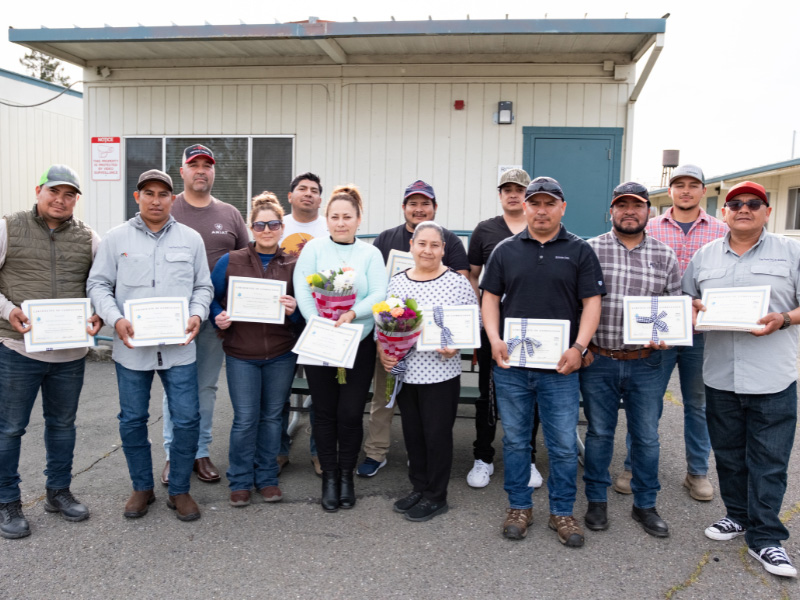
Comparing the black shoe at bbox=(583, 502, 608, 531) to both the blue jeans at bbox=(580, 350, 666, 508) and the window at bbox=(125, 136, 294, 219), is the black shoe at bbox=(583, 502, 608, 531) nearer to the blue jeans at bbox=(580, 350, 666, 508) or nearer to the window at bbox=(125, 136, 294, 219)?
the blue jeans at bbox=(580, 350, 666, 508)

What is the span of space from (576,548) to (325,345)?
1872mm

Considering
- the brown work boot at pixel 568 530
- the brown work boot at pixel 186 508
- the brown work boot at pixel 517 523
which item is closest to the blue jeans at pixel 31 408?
the brown work boot at pixel 186 508

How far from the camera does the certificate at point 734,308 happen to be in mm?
3354

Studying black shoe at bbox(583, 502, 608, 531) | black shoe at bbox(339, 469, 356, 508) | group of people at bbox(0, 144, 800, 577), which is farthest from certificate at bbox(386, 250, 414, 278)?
black shoe at bbox(583, 502, 608, 531)

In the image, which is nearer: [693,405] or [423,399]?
[423,399]

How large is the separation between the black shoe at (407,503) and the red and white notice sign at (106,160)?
6.99 m

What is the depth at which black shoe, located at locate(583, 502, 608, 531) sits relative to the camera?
12.4 ft

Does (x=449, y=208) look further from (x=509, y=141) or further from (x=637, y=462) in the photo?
(x=637, y=462)

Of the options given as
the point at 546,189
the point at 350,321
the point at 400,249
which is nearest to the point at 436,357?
the point at 350,321

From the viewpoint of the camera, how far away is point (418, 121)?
8.25 metres

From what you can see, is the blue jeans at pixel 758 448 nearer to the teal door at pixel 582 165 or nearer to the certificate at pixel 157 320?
the certificate at pixel 157 320

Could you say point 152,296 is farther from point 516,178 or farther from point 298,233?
point 516,178

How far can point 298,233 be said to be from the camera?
186 inches

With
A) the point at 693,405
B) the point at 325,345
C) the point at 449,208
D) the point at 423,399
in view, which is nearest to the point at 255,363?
the point at 325,345
